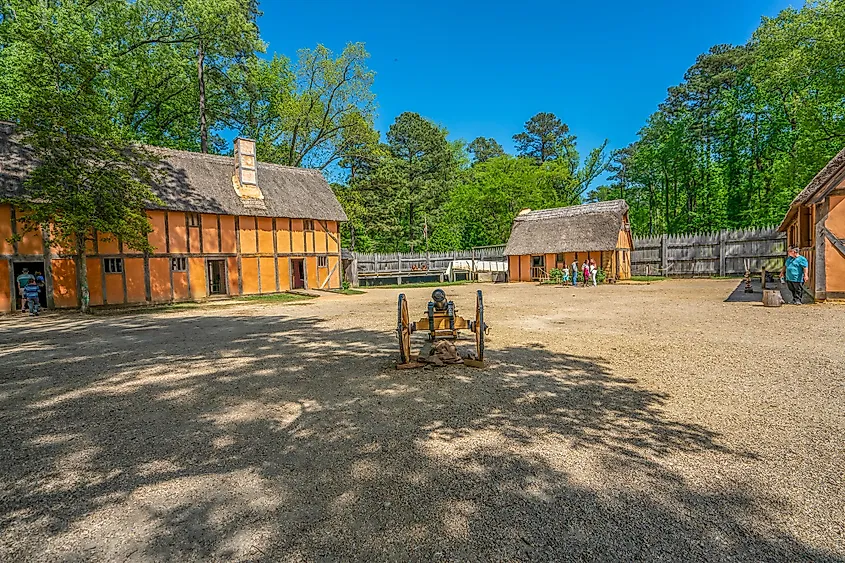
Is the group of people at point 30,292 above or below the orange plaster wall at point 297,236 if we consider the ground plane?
below

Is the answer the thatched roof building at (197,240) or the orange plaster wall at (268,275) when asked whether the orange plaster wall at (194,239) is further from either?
the orange plaster wall at (268,275)

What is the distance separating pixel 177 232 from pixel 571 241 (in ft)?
75.2

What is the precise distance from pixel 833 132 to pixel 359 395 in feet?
99.6

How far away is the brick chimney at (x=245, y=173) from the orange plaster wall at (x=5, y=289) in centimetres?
988

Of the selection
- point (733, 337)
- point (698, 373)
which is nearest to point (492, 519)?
point (698, 373)

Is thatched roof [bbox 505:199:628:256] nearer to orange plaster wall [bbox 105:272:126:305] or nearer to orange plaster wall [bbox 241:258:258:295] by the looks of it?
orange plaster wall [bbox 241:258:258:295]

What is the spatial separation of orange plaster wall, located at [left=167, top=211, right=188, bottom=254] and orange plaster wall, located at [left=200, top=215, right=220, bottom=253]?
82 cm

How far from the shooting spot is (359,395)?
18.1 feet

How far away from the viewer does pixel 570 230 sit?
29891 mm

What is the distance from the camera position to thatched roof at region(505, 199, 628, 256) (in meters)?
28.1

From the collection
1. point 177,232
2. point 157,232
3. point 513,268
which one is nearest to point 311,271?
point 177,232

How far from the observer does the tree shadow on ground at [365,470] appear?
2.64 metres

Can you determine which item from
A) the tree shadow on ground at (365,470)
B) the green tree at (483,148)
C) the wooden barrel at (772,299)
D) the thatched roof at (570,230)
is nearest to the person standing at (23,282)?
the tree shadow on ground at (365,470)

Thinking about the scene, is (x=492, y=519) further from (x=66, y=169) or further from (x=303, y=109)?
(x=303, y=109)
